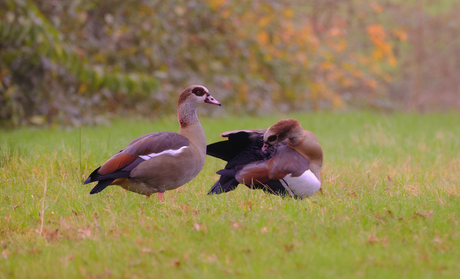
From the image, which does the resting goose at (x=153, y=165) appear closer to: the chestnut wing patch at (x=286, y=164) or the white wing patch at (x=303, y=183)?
the chestnut wing patch at (x=286, y=164)

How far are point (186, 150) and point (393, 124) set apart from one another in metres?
7.98

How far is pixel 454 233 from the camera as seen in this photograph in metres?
3.96

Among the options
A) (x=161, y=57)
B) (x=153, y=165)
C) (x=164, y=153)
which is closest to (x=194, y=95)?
(x=164, y=153)

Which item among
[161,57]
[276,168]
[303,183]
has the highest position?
[161,57]

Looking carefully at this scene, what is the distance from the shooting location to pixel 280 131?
4988 mm

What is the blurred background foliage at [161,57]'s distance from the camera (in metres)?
10.0

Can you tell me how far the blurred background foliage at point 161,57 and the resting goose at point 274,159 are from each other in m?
4.72

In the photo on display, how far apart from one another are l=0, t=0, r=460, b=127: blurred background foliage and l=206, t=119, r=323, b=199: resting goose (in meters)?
4.72

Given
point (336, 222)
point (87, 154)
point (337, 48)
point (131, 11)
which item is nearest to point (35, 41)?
point (87, 154)

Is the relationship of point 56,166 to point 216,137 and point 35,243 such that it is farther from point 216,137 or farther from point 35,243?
point 216,137

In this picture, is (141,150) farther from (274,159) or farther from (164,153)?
(274,159)

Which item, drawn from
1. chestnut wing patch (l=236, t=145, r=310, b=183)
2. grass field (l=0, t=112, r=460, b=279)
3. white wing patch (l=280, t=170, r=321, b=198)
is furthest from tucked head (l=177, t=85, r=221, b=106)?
white wing patch (l=280, t=170, r=321, b=198)

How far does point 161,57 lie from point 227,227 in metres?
9.89

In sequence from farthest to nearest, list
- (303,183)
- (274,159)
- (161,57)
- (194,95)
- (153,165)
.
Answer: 1. (161,57)
2. (194,95)
3. (274,159)
4. (303,183)
5. (153,165)
